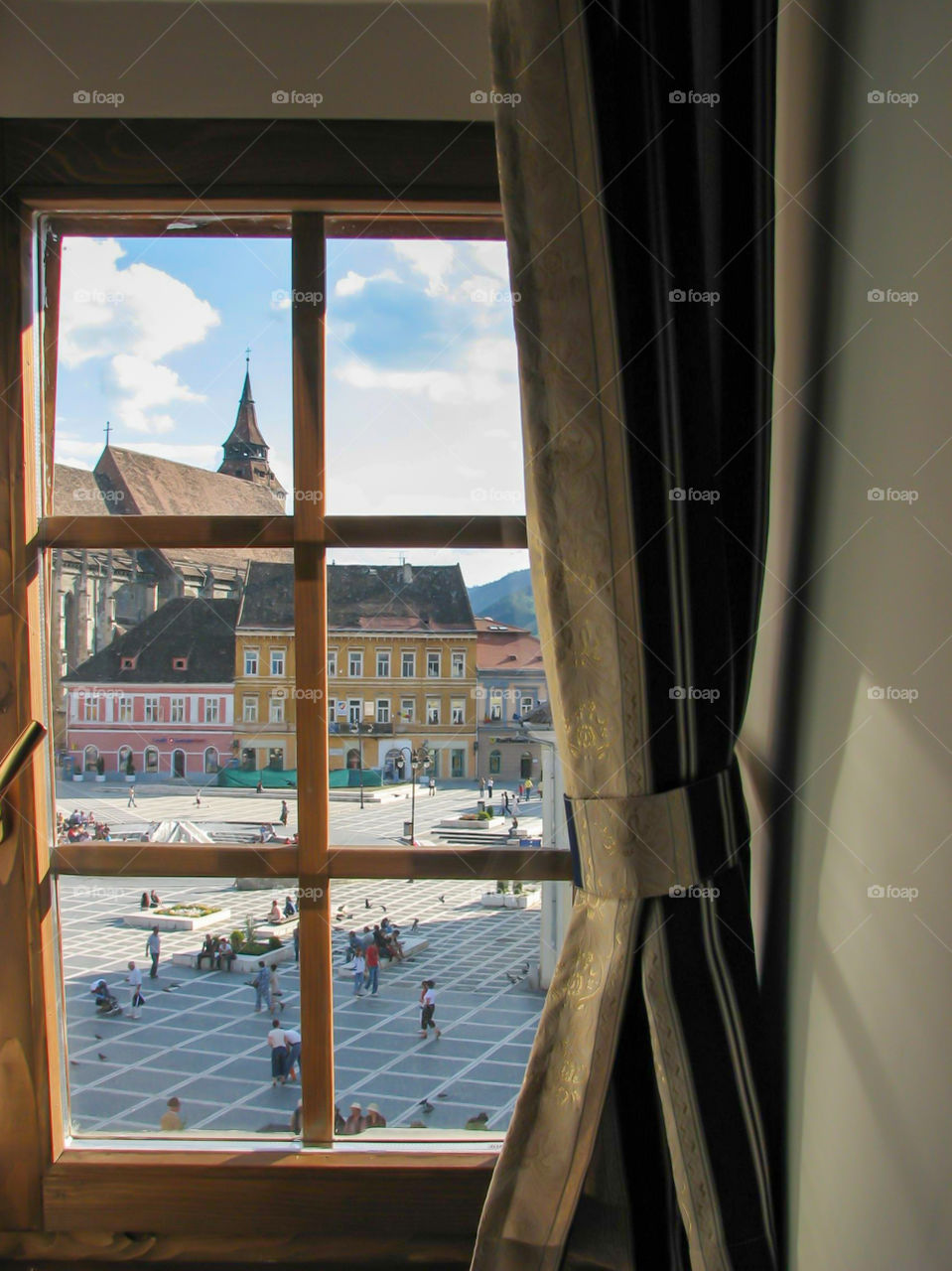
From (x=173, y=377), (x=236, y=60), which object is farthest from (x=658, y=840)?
(x=236, y=60)

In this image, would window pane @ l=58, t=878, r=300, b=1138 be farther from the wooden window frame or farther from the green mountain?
the green mountain

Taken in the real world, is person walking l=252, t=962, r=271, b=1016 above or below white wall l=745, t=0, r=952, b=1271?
A: below

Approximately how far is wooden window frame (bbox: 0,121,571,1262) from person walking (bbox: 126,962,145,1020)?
0.37 ft

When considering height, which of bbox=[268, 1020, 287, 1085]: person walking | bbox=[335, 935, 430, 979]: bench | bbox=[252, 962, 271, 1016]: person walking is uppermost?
bbox=[335, 935, 430, 979]: bench

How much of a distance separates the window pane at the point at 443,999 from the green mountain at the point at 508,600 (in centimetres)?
45

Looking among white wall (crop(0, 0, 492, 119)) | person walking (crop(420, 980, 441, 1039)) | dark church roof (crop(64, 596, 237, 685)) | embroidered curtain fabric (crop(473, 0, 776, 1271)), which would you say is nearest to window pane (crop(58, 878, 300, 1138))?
person walking (crop(420, 980, 441, 1039))

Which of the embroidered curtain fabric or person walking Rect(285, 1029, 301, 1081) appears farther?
person walking Rect(285, 1029, 301, 1081)

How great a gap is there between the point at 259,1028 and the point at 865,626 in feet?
3.71

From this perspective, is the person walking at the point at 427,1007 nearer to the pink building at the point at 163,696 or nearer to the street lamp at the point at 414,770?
the street lamp at the point at 414,770

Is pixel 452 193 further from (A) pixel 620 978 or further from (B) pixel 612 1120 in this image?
(B) pixel 612 1120

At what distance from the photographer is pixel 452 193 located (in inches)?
53.9

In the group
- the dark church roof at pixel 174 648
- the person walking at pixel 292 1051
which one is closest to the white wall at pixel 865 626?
the person walking at pixel 292 1051

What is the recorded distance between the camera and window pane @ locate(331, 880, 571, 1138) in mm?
1430

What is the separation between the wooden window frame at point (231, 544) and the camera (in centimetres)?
136
